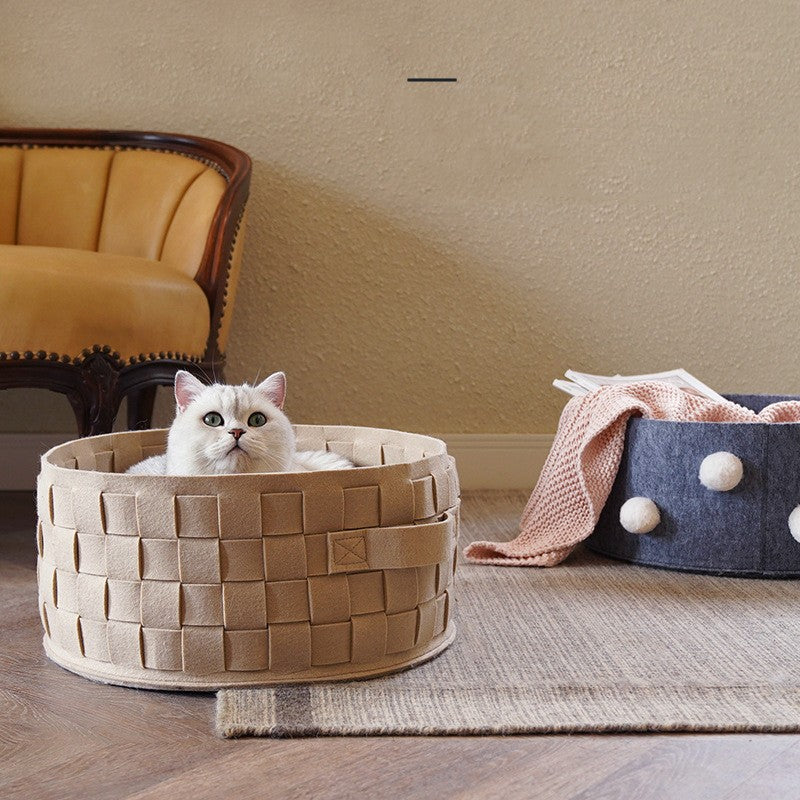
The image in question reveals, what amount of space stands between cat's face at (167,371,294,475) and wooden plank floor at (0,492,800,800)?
10.5 inches

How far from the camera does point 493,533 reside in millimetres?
1829

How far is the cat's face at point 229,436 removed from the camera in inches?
44.6

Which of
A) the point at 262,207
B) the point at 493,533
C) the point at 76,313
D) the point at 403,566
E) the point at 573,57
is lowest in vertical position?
the point at 493,533

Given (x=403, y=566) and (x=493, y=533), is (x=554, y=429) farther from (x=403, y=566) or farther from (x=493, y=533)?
(x=403, y=566)

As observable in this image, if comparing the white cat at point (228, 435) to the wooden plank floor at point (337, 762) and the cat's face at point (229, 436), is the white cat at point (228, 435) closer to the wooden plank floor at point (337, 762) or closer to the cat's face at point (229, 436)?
the cat's face at point (229, 436)

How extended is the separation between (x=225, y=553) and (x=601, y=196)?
5.23ft

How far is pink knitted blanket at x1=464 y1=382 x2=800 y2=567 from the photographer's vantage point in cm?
160

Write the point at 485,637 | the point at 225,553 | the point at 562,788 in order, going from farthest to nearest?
the point at 485,637, the point at 225,553, the point at 562,788

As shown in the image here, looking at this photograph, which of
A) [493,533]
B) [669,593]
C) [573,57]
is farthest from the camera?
[573,57]

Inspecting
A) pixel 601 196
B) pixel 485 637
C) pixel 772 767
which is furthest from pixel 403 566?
pixel 601 196

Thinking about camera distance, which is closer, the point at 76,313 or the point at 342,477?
the point at 342,477

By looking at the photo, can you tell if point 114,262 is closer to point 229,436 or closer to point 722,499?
point 229,436

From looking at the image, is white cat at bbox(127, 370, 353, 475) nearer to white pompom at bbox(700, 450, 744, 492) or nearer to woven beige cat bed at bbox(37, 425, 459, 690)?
woven beige cat bed at bbox(37, 425, 459, 690)

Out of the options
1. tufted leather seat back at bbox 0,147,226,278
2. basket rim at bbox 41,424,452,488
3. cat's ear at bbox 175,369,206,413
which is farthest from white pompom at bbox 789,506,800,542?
tufted leather seat back at bbox 0,147,226,278
